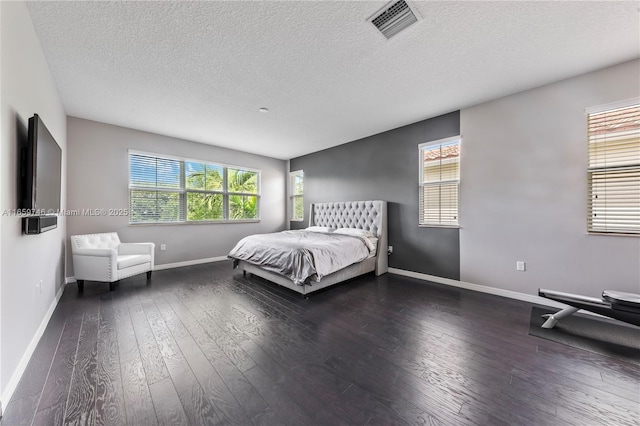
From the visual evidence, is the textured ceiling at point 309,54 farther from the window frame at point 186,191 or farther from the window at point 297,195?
the window at point 297,195

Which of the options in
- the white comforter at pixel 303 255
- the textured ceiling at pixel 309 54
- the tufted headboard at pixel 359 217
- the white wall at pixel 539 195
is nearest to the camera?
the textured ceiling at pixel 309 54

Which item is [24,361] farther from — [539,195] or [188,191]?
[539,195]

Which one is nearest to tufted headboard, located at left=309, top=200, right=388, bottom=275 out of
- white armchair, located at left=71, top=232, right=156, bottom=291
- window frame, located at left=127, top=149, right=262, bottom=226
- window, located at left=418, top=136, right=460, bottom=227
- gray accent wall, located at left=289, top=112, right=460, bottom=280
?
gray accent wall, located at left=289, top=112, right=460, bottom=280

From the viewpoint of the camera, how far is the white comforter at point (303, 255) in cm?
311

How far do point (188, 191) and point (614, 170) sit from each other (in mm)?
6475

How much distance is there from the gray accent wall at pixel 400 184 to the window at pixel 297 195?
3.52 ft

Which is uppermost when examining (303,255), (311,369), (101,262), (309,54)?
(309,54)

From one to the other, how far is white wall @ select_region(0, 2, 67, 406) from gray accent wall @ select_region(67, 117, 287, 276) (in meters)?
1.93

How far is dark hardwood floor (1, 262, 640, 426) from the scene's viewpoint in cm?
135

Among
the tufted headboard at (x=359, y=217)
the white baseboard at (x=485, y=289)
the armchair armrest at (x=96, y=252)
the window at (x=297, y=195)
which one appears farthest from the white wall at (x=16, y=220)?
the window at (x=297, y=195)

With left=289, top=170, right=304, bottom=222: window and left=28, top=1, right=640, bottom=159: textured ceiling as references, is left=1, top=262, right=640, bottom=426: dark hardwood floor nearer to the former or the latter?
left=28, top=1, right=640, bottom=159: textured ceiling

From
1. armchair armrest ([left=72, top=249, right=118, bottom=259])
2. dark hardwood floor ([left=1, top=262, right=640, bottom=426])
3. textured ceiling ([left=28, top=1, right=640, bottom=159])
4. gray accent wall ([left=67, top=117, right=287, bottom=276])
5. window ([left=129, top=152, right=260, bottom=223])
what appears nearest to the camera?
dark hardwood floor ([left=1, top=262, right=640, bottom=426])

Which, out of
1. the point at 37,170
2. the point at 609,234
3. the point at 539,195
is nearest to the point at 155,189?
the point at 37,170

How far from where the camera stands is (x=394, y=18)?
193 cm
